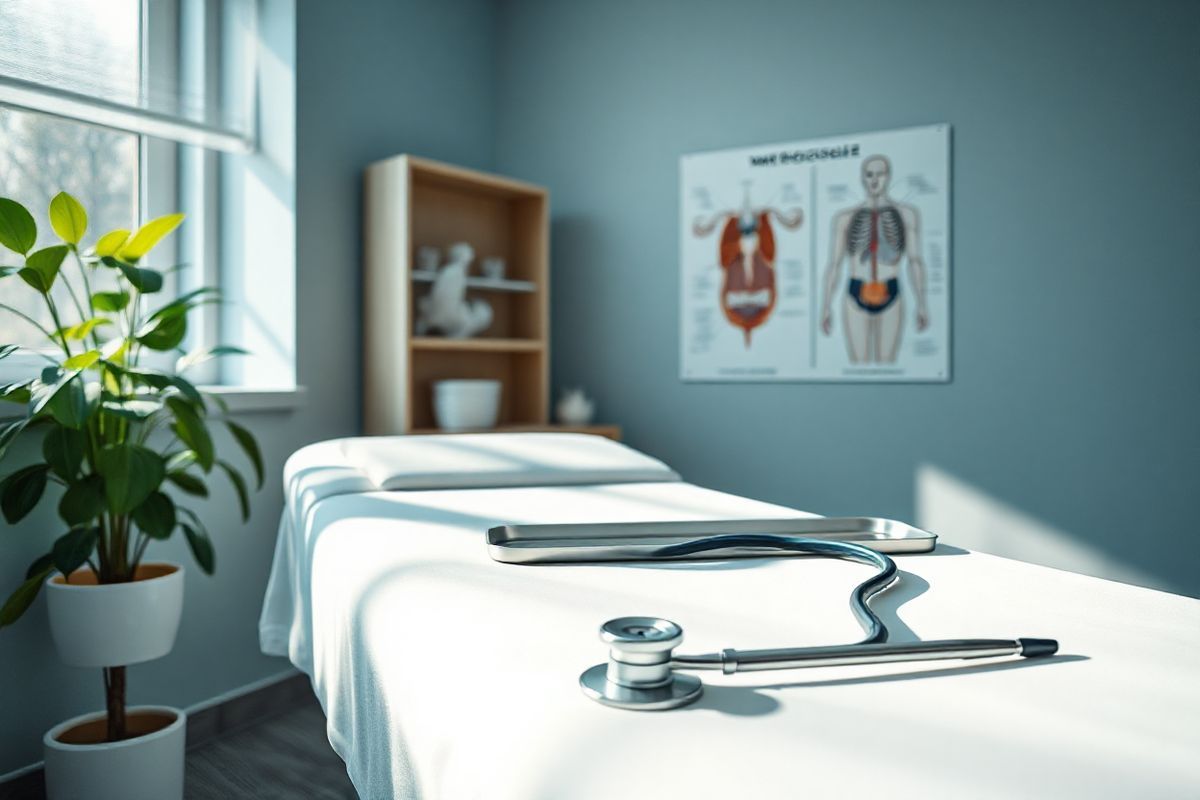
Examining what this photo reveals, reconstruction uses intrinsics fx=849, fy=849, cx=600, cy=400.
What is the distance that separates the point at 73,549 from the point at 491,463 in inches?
31.0

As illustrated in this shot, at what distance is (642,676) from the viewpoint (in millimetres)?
503

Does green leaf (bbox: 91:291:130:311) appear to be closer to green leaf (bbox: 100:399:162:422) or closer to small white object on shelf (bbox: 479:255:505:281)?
green leaf (bbox: 100:399:162:422)

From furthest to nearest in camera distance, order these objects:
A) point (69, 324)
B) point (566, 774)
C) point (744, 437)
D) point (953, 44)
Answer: point (744, 437) < point (953, 44) < point (69, 324) < point (566, 774)

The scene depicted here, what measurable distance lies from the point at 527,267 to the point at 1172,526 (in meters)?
1.99

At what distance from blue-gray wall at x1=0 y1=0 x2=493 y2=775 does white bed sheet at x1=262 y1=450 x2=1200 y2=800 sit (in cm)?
117

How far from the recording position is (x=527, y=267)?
2.89m

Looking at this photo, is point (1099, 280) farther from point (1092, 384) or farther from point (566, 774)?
point (566, 774)

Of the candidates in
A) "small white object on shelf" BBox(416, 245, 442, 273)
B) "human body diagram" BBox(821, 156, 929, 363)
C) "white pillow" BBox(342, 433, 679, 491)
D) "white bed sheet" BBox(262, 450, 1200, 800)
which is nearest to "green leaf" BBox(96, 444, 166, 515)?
"white pillow" BBox(342, 433, 679, 491)

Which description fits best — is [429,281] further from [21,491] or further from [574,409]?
[21,491]

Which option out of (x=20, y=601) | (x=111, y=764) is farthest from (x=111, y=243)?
(x=111, y=764)

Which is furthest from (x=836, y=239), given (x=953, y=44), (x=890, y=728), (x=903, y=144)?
(x=890, y=728)

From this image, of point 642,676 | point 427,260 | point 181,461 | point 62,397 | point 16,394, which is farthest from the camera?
point 427,260

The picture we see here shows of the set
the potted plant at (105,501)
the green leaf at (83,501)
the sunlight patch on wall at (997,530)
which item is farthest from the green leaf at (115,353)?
the sunlight patch on wall at (997,530)

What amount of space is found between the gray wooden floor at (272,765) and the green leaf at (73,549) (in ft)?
1.96
